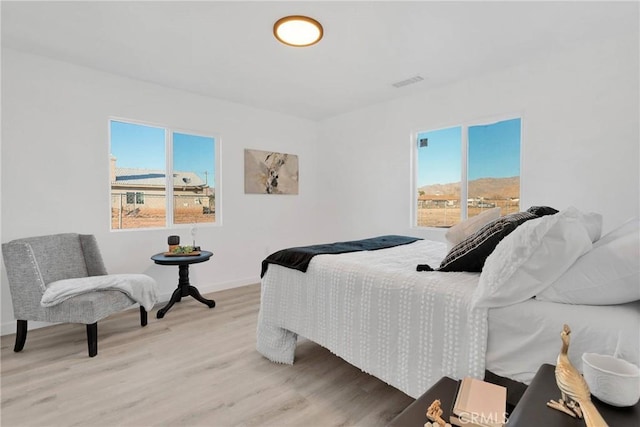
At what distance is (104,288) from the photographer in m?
2.55

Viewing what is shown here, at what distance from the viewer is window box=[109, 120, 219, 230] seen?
3.59 m

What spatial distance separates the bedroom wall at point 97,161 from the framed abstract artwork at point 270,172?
0.11 metres

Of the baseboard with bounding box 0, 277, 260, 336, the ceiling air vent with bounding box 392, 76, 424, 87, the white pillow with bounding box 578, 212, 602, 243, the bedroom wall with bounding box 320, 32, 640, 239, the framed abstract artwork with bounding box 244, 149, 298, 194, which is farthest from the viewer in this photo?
the framed abstract artwork with bounding box 244, 149, 298, 194

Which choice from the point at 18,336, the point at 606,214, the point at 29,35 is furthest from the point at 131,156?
the point at 606,214

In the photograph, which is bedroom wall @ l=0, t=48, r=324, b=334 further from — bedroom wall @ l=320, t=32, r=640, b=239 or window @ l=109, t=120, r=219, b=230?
bedroom wall @ l=320, t=32, r=640, b=239

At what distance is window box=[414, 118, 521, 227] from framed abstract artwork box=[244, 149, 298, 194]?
1.96 m

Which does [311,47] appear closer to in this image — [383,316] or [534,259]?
[383,316]

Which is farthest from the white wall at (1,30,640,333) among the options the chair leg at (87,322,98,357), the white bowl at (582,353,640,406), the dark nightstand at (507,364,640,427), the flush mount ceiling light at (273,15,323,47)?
the dark nightstand at (507,364,640,427)

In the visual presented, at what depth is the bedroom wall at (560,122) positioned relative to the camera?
264 centimetres

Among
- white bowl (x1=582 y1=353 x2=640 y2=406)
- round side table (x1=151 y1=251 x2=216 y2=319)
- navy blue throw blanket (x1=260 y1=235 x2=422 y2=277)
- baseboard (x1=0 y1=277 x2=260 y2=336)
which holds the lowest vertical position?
baseboard (x1=0 y1=277 x2=260 y2=336)

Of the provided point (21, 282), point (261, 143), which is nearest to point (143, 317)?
point (21, 282)

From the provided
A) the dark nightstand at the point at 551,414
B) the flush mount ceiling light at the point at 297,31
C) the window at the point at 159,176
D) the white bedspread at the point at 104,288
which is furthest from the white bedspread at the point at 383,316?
the window at the point at 159,176

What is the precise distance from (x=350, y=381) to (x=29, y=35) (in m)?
3.74

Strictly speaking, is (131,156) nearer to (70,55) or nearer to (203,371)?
(70,55)
